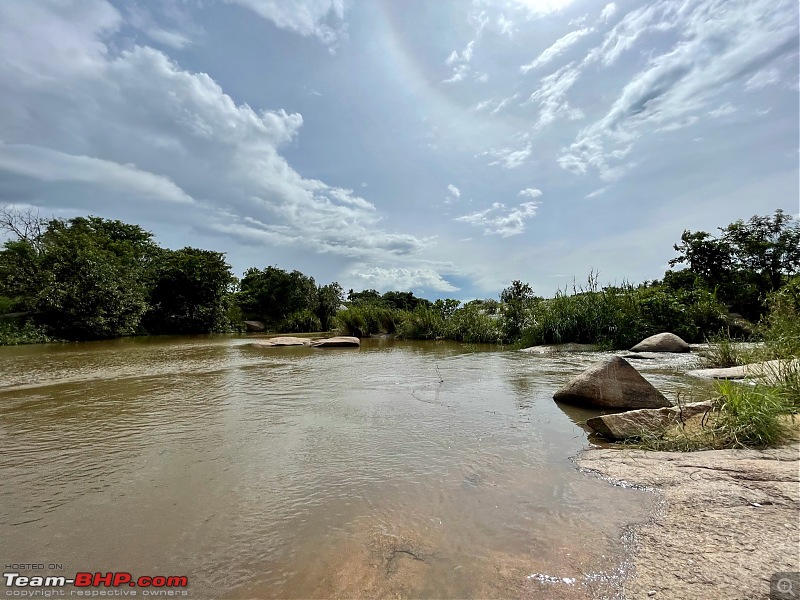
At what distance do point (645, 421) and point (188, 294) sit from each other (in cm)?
2810

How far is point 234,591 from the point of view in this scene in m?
1.59

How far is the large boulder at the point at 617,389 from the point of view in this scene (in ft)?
15.4

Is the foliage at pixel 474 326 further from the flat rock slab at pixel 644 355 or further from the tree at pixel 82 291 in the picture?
the tree at pixel 82 291

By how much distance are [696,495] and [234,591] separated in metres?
2.56

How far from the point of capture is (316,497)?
2.44 meters

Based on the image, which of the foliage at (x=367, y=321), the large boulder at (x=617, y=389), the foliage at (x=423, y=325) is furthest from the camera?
the foliage at (x=367, y=321)

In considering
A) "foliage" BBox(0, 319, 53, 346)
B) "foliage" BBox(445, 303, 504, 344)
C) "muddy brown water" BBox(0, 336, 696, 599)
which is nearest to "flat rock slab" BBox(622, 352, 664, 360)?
"muddy brown water" BBox(0, 336, 696, 599)

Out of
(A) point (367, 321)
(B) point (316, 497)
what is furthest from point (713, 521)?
(A) point (367, 321)

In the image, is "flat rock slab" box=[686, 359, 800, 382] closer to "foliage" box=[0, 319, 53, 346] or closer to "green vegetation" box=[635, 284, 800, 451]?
"green vegetation" box=[635, 284, 800, 451]

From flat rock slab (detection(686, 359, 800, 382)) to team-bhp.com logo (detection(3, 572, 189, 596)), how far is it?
535cm

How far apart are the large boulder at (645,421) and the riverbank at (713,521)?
47 cm

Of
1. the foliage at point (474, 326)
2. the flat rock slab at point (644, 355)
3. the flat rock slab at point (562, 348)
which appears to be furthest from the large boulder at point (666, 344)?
the foliage at point (474, 326)

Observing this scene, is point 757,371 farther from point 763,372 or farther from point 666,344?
point 666,344

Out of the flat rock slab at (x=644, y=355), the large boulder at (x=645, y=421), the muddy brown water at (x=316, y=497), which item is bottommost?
the muddy brown water at (x=316, y=497)
